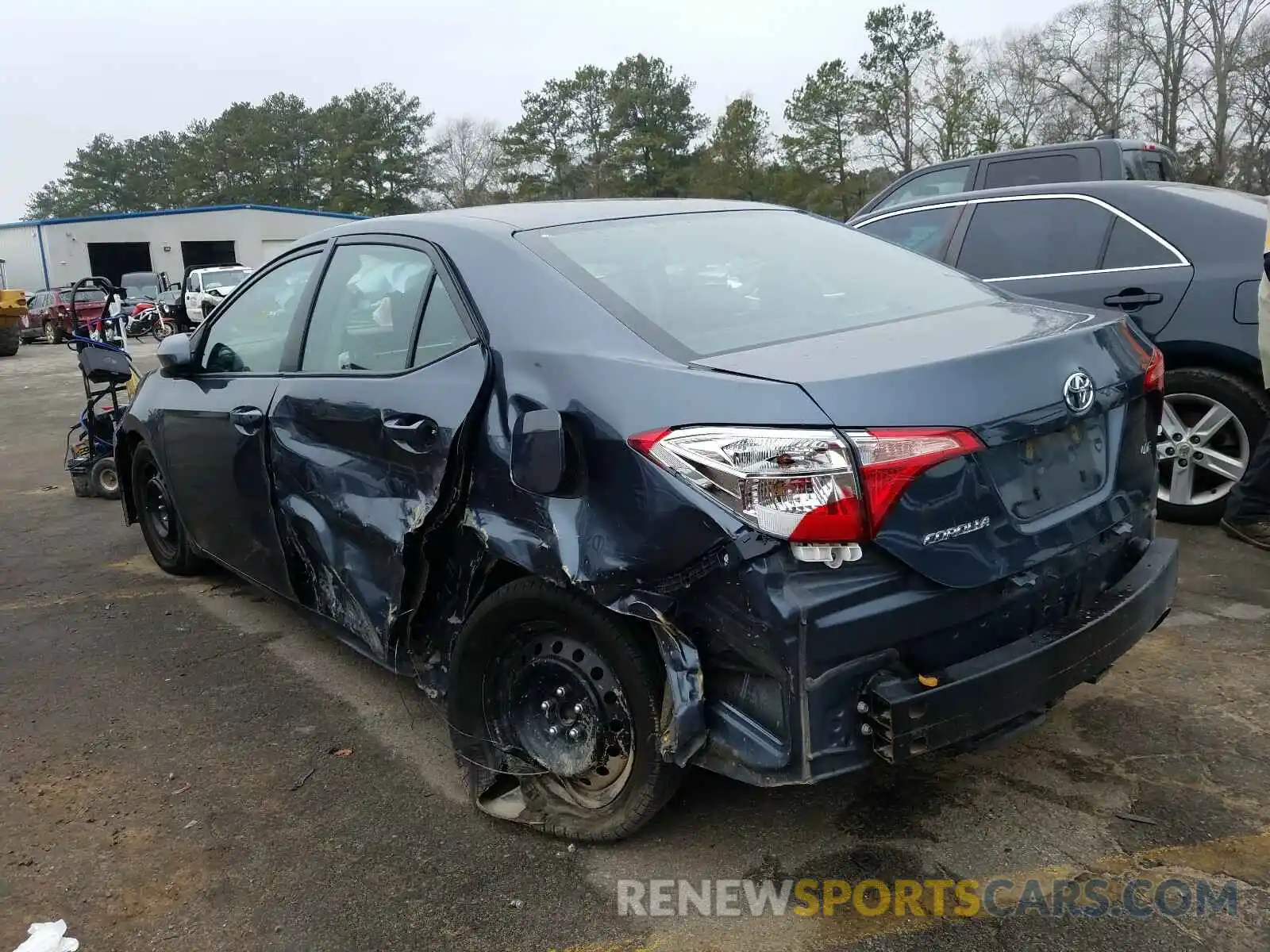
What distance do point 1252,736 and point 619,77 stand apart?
58.2m

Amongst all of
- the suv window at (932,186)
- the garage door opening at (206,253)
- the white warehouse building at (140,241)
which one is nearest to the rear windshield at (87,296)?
the white warehouse building at (140,241)

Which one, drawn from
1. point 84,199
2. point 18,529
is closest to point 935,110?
point 18,529

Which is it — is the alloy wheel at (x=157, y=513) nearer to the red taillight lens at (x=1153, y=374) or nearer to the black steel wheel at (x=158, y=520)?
the black steel wheel at (x=158, y=520)

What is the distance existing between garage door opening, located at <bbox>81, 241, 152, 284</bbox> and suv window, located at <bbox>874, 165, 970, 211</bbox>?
135ft

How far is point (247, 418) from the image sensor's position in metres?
3.72

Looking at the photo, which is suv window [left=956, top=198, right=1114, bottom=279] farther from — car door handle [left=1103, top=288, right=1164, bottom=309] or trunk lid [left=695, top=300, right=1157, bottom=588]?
trunk lid [left=695, top=300, right=1157, bottom=588]

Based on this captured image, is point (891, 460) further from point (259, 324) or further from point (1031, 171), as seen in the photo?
point (1031, 171)

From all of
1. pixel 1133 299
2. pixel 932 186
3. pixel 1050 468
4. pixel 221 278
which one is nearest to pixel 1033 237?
pixel 1133 299

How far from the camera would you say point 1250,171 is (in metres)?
Answer: 41.5

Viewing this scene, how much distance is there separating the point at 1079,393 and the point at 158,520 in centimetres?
459

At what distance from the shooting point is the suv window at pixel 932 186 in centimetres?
834

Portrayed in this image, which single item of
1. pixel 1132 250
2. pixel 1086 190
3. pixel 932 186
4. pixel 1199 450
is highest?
pixel 932 186

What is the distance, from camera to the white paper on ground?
2453mm

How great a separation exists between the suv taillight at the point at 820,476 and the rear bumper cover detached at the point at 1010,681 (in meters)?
0.39
